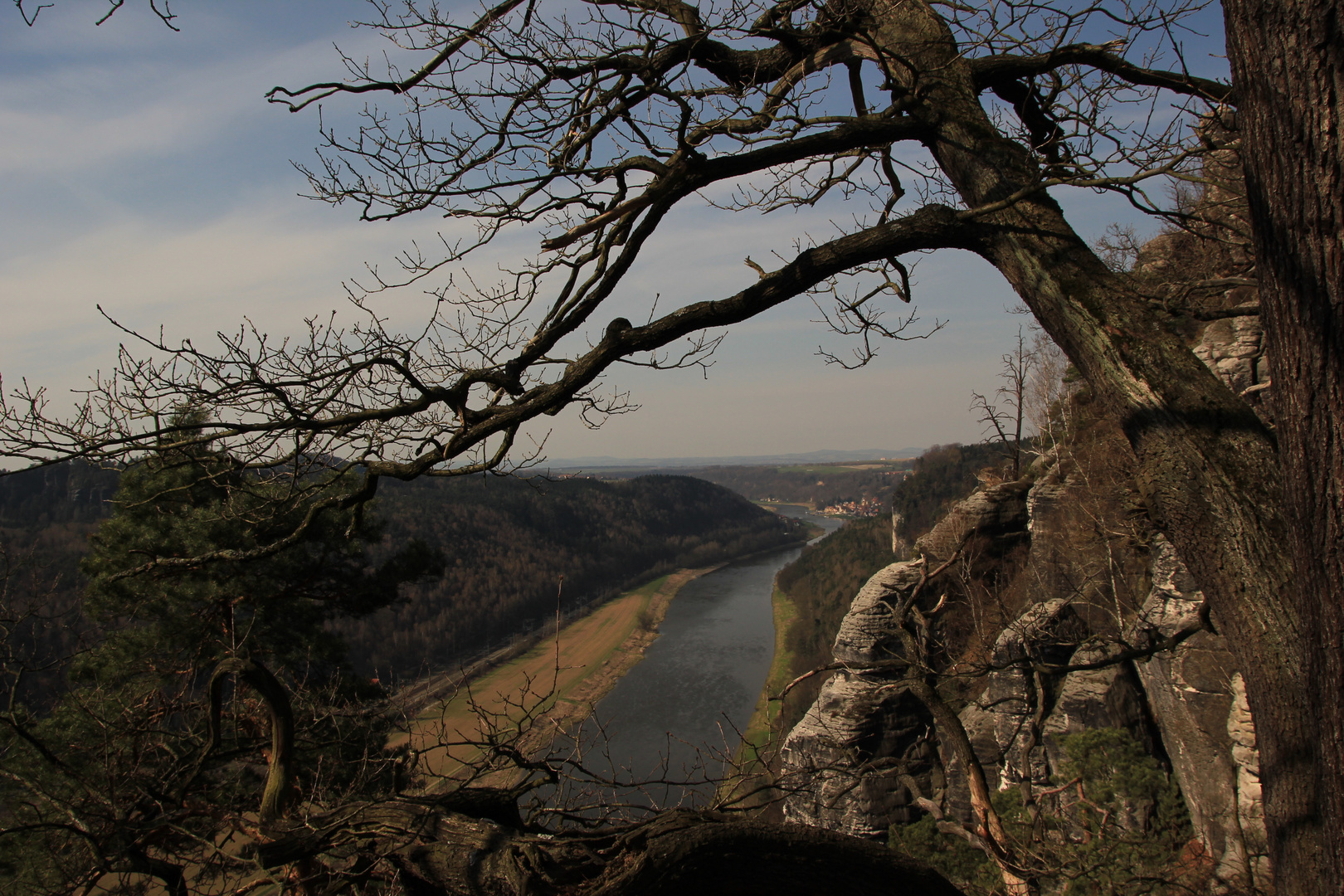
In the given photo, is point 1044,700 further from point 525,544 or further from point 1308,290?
point 525,544

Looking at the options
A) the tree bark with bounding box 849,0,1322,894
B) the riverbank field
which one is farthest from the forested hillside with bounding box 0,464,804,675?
the tree bark with bounding box 849,0,1322,894

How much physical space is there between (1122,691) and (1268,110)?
8.85 metres

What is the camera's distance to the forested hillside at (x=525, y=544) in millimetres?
23781

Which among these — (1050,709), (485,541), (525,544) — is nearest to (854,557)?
(525,544)

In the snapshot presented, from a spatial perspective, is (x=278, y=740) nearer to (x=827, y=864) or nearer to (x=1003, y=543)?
(x=827, y=864)

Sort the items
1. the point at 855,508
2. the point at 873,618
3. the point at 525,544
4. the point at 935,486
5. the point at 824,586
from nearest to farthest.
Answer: the point at 873,618 → the point at 935,486 → the point at 824,586 → the point at 525,544 → the point at 855,508

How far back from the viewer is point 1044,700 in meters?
5.27

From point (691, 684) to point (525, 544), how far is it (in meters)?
18.5

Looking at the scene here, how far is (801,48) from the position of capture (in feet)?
9.71

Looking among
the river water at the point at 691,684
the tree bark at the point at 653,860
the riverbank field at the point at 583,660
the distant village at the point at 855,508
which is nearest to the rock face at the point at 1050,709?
the river water at the point at 691,684

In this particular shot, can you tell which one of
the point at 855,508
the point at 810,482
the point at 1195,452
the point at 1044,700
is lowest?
the point at 855,508

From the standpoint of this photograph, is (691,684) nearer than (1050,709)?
No

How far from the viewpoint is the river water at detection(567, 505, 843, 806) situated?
18.4 m

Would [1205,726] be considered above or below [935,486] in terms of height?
below
